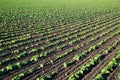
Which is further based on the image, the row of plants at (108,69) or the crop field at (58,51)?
the crop field at (58,51)

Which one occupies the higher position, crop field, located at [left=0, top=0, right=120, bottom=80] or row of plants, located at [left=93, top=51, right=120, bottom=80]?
row of plants, located at [left=93, top=51, right=120, bottom=80]

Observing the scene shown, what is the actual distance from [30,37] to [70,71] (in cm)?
812

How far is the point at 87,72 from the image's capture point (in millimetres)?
13398

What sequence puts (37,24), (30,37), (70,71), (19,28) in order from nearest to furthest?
1. (70,71)
2. (30,37)
3. (19,28)
4. (37,24)

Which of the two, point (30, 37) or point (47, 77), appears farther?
point (30, 37)

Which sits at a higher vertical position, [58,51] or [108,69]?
[108,69]

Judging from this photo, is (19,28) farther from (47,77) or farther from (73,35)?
(47,77)

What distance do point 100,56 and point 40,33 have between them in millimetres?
8253

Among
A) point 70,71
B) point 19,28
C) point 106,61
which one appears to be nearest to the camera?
point 70,71

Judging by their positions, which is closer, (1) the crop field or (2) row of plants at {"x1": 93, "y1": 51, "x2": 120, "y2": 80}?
(2) row of plants at {"x1": 93, "y1": 51, "x2": 120, "y2": 80}

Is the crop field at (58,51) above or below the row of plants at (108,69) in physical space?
below

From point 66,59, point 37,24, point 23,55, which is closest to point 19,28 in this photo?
point 37,24

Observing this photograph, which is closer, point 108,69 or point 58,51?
point 108,69

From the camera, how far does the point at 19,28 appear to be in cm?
2373
